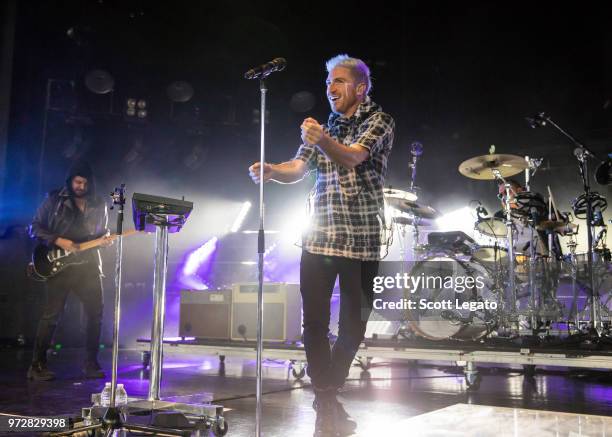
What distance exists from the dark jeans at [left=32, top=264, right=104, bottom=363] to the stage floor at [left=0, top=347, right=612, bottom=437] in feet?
1.21

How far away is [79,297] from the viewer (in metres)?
5.17

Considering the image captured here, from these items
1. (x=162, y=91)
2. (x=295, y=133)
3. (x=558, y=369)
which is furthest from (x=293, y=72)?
(x=558, y=369)

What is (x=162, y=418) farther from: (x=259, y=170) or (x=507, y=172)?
(x=507, y=172)

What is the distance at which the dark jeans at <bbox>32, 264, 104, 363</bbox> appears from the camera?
5.04 meters

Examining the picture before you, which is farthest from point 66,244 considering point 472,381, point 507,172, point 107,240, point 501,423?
point 507,172

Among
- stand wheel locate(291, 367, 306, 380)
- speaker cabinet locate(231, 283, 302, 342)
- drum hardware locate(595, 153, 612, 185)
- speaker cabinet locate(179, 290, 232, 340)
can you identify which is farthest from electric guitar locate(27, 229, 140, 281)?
drum hardware locate(595, 153, 612, 185)

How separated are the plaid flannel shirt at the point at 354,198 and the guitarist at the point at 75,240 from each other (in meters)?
2.89

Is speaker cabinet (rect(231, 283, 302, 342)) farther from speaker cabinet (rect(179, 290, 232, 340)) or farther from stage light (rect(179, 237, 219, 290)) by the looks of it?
stage light (rect(179, 237, 219, 290))

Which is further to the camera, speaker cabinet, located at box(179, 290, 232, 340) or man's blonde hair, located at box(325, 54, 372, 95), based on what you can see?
speaker cabinet, located at box(179, 290, 232, 340)

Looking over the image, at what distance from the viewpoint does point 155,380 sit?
2.97 meters

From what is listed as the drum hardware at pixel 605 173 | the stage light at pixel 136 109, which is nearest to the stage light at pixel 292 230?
the stage light at pixel 136 109

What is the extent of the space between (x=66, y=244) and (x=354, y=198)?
11.0ft

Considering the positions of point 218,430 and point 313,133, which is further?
point 218,430

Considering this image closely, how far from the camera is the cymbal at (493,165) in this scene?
5645 mm
